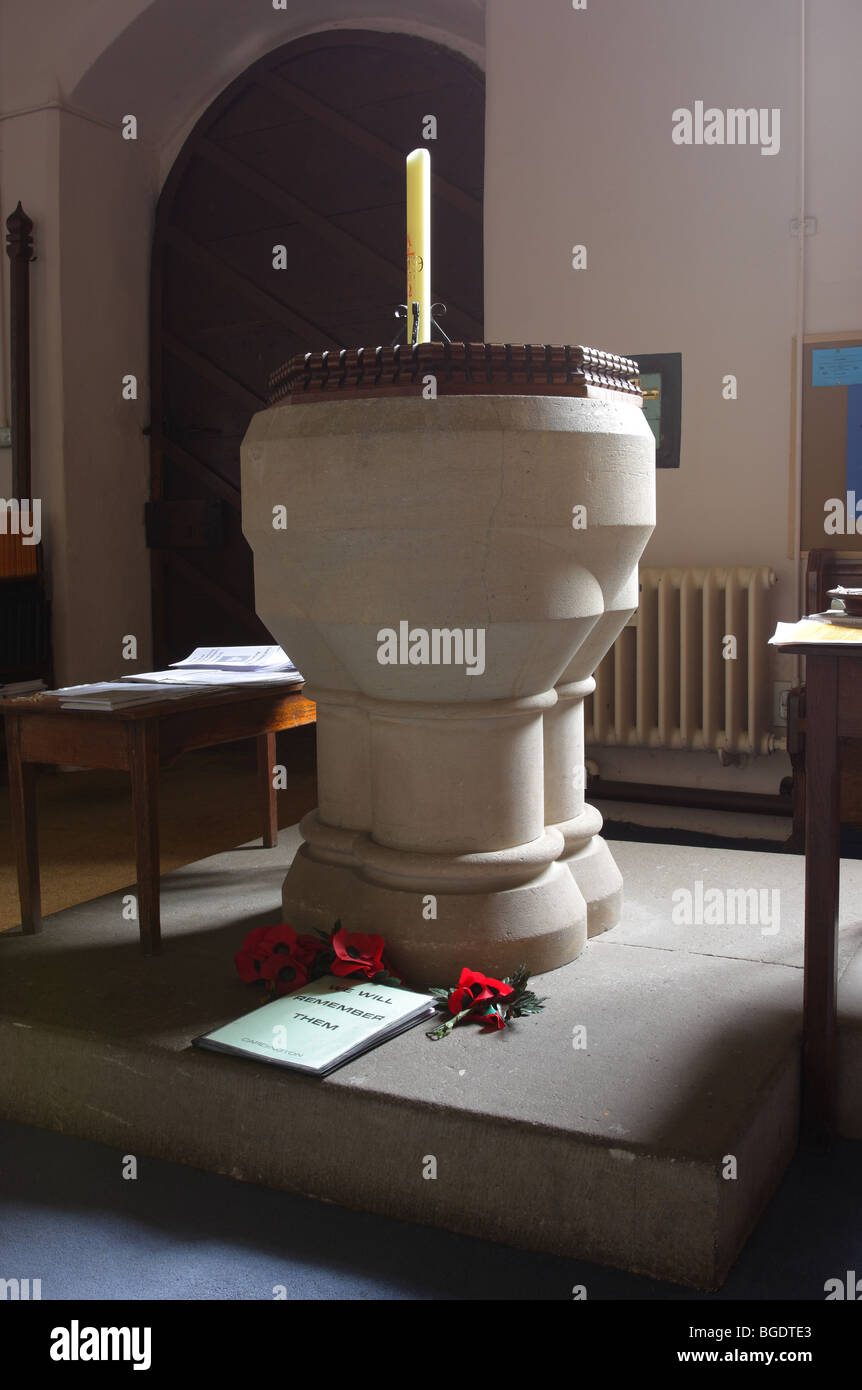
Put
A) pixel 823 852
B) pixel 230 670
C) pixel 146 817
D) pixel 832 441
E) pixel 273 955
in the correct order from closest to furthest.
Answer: pixel 823 852 → pixel 273 955 → pixel 146 817 → pixel 230 670 → pixel 832 441

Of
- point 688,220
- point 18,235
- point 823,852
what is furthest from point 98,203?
point 823,852

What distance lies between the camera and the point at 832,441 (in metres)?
3.66

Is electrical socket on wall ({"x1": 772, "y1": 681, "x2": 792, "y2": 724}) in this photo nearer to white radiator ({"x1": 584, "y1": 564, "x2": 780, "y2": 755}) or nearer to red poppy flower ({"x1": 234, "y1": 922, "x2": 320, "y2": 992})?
white radiator ({"x1": 584, "y1": 564, "x2": 780, "y2": 755})

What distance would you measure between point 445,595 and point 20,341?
141 inches

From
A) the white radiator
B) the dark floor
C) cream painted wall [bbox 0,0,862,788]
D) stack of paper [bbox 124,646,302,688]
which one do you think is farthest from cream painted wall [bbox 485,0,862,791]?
the dark floor

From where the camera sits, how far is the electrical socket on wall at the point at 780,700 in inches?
149

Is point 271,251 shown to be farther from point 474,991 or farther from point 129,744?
point 474,991

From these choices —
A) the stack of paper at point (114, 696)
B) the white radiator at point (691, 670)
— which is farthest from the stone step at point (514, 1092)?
the white radiator at point (691, 670)

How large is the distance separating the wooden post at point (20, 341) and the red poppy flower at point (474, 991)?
3.67 meters

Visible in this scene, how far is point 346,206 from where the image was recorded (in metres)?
4.82

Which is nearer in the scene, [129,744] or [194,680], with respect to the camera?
[129,744]

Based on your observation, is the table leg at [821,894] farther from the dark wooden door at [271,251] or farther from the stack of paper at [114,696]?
the dark wooden door at [271,251]

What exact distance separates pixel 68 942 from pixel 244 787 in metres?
2.25
